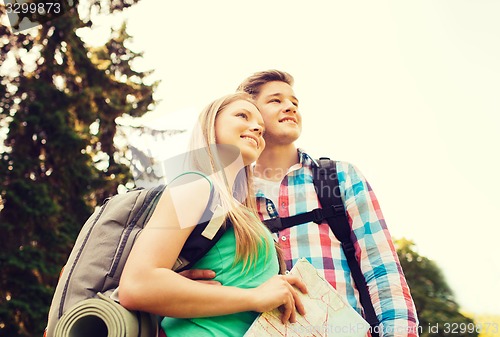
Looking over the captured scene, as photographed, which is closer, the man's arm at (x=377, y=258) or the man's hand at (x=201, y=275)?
the man's hand at (x=201, y=275)

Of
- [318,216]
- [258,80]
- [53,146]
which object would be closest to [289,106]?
[258,80]

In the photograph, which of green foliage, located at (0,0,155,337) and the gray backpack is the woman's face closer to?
the gray backpack

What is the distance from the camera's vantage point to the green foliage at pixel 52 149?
30.8ft

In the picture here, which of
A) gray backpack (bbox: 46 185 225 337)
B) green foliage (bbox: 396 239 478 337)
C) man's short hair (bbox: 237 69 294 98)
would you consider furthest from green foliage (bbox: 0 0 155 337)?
green foliage (bbox: 396 239 478 337)

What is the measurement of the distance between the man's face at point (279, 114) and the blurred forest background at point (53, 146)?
728cm

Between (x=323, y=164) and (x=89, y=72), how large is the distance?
10294 millimetres

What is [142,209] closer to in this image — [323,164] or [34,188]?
[323,164]

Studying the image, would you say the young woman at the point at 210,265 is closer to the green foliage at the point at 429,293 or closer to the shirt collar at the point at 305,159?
the shirt collar at the point at 305,159

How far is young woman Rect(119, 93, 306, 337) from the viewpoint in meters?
1.57

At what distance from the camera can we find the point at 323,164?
2.87m

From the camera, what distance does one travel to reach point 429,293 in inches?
696

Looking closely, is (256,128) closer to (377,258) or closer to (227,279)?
(227,279)

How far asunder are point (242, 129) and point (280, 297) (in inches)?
28.1

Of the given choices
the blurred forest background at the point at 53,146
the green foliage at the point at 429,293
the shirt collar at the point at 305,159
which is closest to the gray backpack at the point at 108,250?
the shirt collar at the point at 305,159
